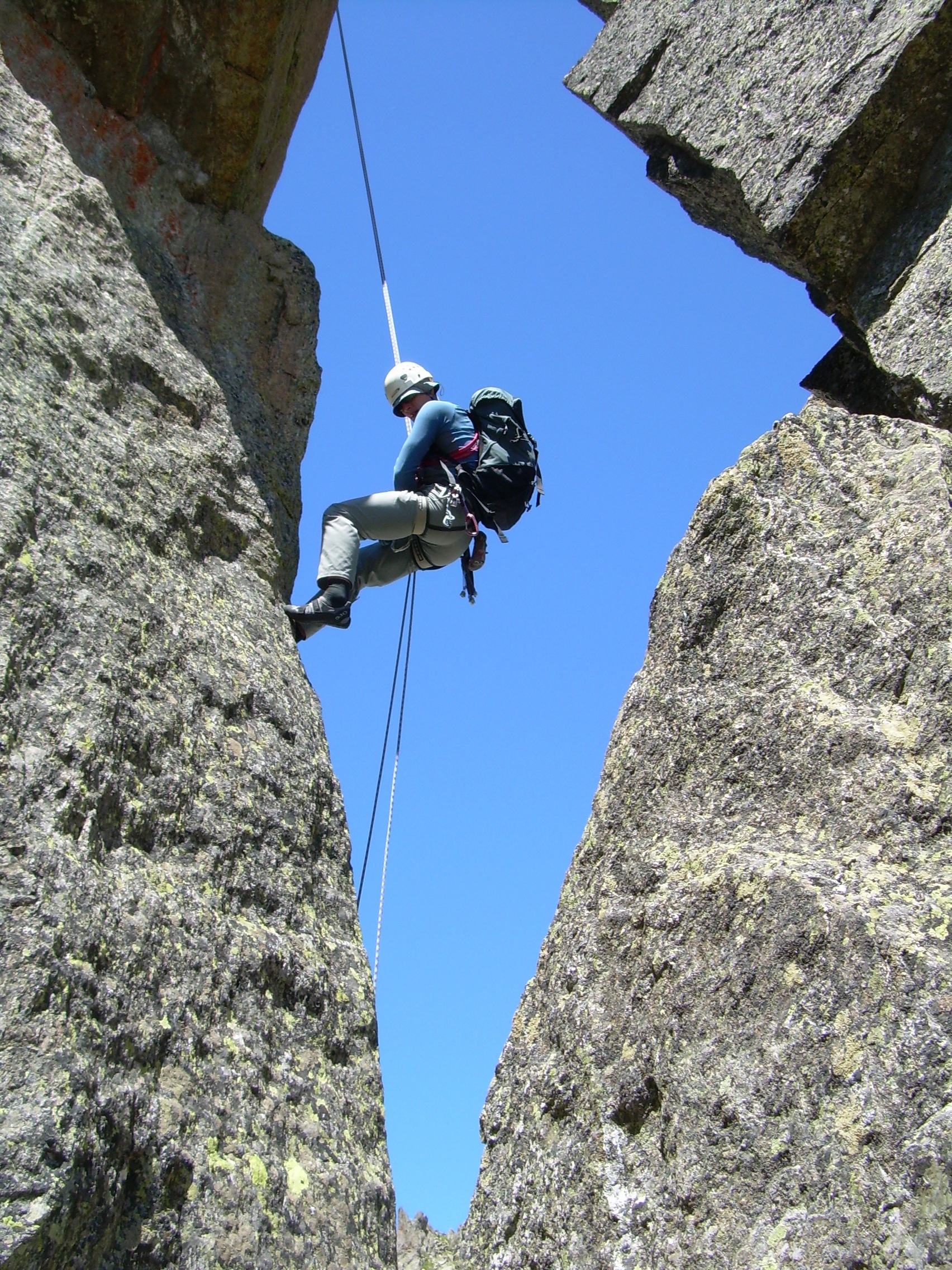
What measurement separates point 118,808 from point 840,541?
3902 mm

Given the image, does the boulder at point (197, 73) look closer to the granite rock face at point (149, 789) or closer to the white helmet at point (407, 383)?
the granite rock face at point (149, 789)

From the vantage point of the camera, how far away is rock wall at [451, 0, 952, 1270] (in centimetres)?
520

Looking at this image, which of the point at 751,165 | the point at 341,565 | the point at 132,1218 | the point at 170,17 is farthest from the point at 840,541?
the point at 170,17

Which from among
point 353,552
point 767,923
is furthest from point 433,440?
point 767,923

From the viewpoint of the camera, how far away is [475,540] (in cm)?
881

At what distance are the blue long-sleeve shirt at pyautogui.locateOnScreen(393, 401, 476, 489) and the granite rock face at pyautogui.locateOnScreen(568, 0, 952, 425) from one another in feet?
7.60

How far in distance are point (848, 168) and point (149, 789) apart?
19.8 feet

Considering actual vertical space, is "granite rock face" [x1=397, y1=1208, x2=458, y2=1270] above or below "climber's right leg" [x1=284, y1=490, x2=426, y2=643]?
below

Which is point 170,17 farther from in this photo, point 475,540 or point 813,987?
point 813,987

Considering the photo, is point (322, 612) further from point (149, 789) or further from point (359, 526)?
point (149, 789)

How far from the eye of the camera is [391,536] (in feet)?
27.3

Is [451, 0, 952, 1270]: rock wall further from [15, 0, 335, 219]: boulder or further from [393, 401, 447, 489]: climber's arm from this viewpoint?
[15, 0, 335, 219]: boulder

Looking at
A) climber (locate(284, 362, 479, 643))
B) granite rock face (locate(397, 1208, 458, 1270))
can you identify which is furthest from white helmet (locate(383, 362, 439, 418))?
Answer: granite rock face (locate(397, 1208, 458, 1270))

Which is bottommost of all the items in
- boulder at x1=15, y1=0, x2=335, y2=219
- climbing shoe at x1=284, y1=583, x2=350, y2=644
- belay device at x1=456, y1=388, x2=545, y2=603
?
climbing shoe at x1=284, y1=583, x2=350, y2=644
